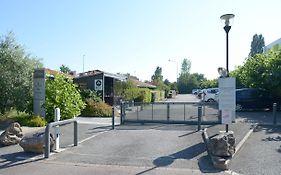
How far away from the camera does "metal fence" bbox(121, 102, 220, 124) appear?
48.5ft

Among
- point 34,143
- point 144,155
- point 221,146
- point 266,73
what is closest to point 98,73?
point 266,73

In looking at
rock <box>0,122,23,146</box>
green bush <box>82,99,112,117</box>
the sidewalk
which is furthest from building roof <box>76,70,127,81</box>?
rock <box>0,122,23,146</box>

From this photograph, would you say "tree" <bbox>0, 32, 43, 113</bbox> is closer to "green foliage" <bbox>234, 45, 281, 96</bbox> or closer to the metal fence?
the metal fence

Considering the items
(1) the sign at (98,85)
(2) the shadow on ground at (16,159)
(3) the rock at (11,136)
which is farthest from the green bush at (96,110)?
(2) the shadow on ground at (16,159)

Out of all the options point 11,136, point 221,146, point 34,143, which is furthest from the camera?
point 11,136

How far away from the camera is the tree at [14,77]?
1504 cm

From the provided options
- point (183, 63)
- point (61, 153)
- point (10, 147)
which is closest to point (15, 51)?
point (10, 147)

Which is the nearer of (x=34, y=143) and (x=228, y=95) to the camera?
(x=34, y=143)

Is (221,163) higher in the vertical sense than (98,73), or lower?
lower

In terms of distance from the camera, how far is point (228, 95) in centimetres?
945

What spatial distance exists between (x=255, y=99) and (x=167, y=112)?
9.49 m

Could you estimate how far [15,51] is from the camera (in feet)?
51.5

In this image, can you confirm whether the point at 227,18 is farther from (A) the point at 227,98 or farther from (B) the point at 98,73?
→ (B) the point at 98,73

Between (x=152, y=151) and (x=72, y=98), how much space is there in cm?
721
